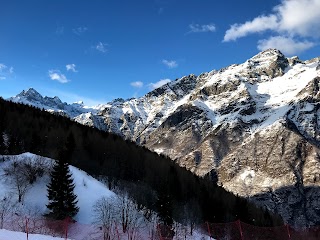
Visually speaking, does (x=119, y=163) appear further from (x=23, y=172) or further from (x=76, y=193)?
(x=23, y=172)

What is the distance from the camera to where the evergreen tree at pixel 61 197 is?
2421 inches

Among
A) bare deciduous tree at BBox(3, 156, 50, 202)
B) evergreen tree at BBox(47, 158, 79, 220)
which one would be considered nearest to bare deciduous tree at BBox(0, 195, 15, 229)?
bare deciduous tree at BBox(3, 156, 50, 202)

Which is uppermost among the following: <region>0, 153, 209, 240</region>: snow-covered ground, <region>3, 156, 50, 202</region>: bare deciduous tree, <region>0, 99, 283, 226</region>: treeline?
<region>0, 99, 283, 226</region>: treeline

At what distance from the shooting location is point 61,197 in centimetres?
6219

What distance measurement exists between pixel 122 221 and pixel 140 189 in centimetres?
4192

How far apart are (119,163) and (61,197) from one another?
246 ft

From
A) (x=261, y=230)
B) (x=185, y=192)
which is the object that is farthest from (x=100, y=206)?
(x=185, y=192)

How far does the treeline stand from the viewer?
110 m

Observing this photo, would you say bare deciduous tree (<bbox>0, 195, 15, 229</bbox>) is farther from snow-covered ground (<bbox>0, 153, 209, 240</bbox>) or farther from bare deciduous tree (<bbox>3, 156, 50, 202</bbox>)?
bare deciduous tree (<bbox>3, 156, 50, 202</bbox>)

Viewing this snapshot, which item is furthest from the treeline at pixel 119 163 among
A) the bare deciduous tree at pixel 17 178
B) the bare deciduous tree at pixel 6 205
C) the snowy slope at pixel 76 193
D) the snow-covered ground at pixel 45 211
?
the bare deciduous tree at pixel 6 205

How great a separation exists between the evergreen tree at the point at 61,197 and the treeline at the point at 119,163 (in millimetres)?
33898

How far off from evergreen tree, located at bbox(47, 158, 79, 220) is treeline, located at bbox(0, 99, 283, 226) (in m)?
33.9

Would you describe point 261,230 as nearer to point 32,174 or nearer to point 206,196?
point 32,174

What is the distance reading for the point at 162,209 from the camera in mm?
71938
